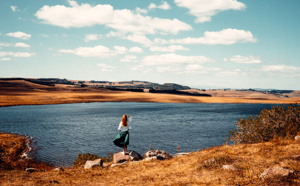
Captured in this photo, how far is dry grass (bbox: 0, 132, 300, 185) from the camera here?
377 inches

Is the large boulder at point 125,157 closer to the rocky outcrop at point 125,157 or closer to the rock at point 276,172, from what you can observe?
the rocky outcrop at point 125,157

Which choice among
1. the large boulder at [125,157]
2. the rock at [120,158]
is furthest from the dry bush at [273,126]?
the rock at [120,158]

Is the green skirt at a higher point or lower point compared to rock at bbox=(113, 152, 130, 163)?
higher

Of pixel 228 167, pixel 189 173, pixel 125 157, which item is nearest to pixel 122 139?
pixel 125 157

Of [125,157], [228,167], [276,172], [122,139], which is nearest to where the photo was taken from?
[276,172]

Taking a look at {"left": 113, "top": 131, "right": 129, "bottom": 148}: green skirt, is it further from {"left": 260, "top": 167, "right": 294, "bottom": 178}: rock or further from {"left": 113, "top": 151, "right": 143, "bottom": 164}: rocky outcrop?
{"left": 260, "top": 167, "right": 294, "bottom": 178}: rock

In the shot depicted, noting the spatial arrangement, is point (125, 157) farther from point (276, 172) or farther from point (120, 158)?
point (276, 172)

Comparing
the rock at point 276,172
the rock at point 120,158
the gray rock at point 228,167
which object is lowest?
the rock at point 120,158

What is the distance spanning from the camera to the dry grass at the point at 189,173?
377 inches

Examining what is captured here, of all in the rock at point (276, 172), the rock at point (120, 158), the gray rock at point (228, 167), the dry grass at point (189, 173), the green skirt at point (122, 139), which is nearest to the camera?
the rock at point (276, 172)

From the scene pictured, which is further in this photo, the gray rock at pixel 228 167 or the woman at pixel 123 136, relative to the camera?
the woman at pixel 123 136

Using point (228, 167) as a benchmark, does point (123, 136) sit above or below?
above

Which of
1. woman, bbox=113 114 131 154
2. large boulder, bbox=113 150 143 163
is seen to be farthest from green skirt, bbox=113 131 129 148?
large boulder, bbox=113 150 143 163

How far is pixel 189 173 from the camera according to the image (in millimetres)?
11062
